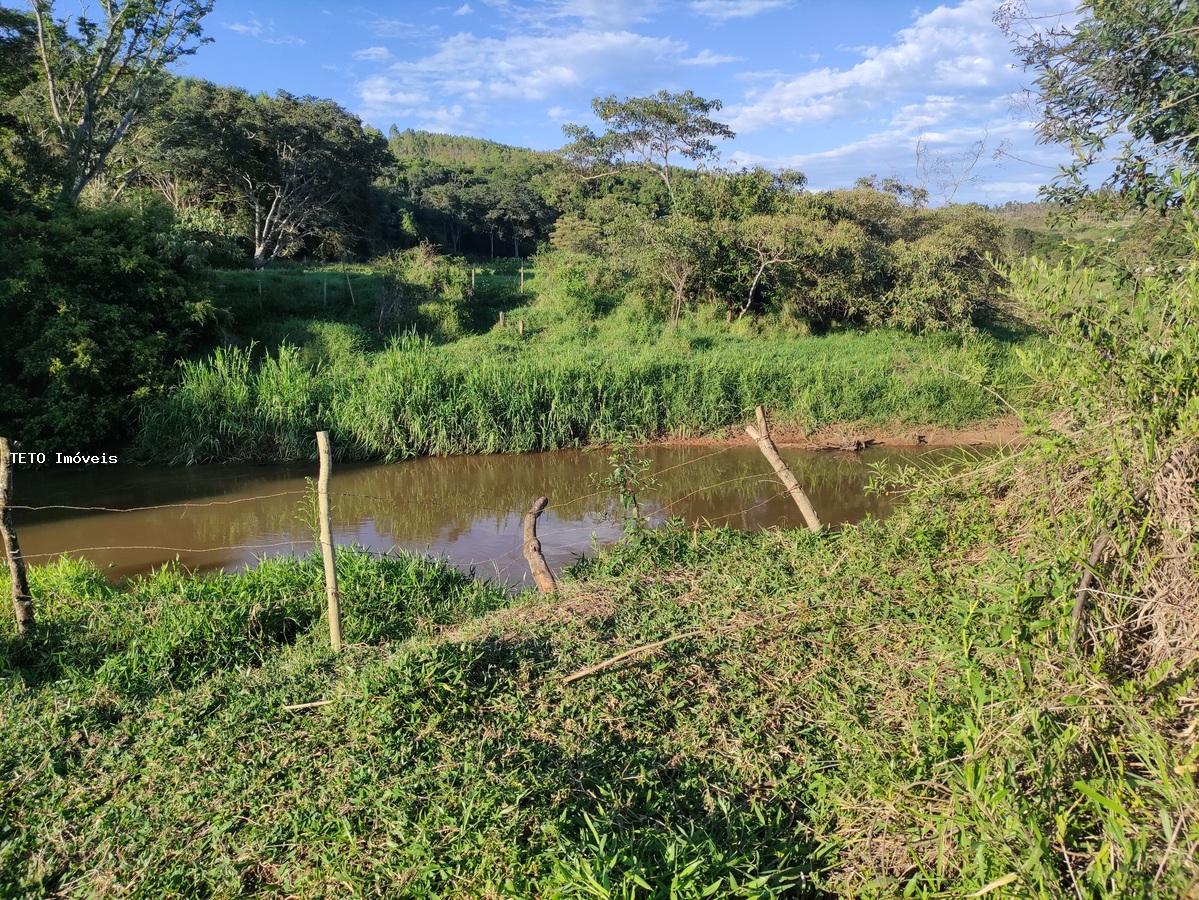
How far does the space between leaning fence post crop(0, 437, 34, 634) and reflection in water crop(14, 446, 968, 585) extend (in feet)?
7.74

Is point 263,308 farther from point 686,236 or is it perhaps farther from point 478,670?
point 478,670

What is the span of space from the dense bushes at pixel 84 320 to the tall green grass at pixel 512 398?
75 cm

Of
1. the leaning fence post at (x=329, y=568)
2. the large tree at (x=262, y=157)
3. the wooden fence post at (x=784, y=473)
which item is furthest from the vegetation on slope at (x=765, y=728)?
the large tree at (x=262, y=157)

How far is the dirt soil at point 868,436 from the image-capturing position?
12922 millimetres

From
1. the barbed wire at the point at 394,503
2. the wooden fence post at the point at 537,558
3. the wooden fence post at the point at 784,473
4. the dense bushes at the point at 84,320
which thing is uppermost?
the dense bushes at the point at 84,320

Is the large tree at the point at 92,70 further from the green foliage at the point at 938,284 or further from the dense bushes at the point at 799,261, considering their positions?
the green foliage at the point at 938,284

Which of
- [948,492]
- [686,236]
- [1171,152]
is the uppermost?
[686,236]

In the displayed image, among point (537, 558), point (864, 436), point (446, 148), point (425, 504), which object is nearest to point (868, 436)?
point (864, 436)

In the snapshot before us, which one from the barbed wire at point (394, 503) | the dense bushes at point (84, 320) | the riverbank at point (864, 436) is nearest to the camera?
the barbed wire at point (394, 503)

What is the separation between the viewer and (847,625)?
4.15 metres

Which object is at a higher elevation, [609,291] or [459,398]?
[609,291]

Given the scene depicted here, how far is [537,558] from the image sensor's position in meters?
5.75

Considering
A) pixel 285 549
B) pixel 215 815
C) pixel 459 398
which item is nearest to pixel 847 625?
pixel 215 815

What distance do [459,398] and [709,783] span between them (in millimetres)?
9790
